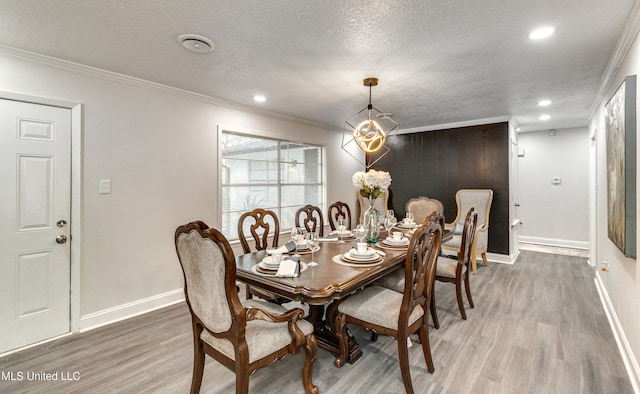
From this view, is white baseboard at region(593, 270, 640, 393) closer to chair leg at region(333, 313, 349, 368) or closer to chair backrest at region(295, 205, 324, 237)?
chair leg at region(333, 313, 349, 368)

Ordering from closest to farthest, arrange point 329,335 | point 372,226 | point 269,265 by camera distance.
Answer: point 269,265 → point 329,335 → point 372,226

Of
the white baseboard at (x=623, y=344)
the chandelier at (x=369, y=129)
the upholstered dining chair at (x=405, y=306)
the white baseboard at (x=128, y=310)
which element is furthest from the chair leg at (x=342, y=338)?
the white baseboard at (x=128, y=310)

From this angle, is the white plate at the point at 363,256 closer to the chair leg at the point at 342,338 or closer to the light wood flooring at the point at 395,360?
the chair leg at the point at 342,338

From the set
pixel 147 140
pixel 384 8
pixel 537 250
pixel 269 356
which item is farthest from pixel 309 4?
pixel 537 250

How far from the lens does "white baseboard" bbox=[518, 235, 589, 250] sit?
231 inches

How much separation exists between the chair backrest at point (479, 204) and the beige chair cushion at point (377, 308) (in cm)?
309

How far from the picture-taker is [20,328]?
8.05 feet

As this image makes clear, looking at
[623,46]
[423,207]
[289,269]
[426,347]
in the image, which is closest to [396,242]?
[426,347]

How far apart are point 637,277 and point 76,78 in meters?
4.57

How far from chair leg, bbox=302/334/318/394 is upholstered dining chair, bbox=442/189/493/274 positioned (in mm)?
3303

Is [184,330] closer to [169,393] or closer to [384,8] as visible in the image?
[169,393]

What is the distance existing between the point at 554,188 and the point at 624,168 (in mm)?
4832

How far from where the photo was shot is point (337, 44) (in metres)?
2.27

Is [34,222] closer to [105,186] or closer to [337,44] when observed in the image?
[105,186]
